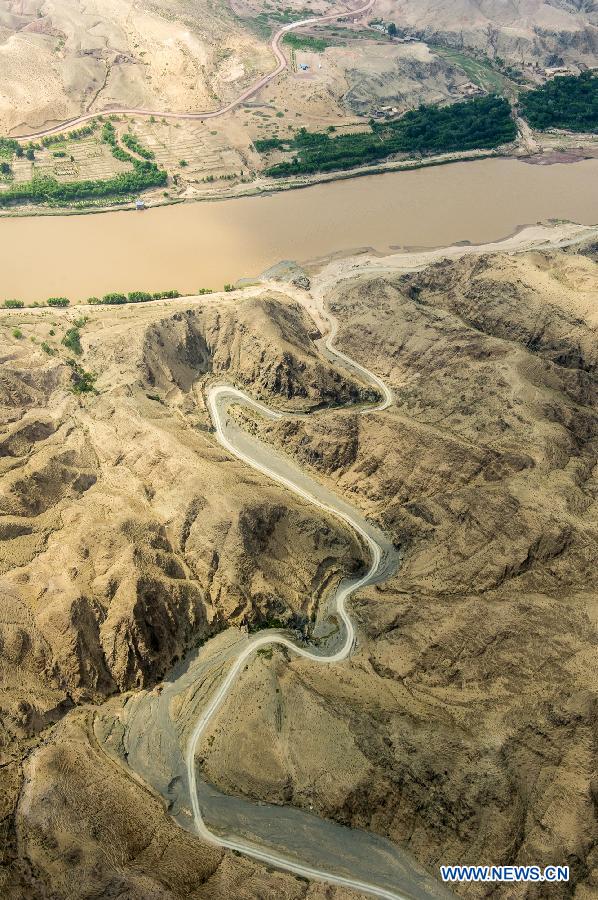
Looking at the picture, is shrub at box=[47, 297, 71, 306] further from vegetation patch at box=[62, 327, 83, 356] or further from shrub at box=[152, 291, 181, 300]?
shrub at box=[152, 291, 181, 300]

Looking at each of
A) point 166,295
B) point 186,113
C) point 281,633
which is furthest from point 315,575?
point 186,113

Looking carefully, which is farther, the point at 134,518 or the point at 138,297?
the point at 138,297

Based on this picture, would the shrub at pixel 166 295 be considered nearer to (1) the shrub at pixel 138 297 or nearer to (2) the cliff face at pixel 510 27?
(1) the shrub at pixel 138 297

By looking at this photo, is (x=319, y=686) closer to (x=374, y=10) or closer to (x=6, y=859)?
(x=6, y=859)

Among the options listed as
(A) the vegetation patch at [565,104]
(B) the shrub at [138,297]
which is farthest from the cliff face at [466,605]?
(A) the vegetation patch at [565,104]

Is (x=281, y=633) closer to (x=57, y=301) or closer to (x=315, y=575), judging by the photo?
(x=315, y=575)

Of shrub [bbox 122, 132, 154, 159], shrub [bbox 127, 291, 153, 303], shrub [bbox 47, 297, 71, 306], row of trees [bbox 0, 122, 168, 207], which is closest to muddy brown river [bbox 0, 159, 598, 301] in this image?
shrub [bbox 47, 297, 71, 306]
